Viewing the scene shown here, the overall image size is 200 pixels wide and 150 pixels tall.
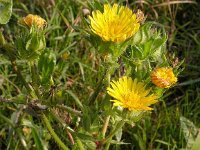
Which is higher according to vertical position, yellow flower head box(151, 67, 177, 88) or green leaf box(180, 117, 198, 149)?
yellow flower head box(151, 67, 177, 88)

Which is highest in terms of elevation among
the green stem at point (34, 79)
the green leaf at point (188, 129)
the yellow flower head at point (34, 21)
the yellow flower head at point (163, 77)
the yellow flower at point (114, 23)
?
the yellow flower at point (114, 23)

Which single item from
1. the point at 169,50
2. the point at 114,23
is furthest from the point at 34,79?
the point at 169,50

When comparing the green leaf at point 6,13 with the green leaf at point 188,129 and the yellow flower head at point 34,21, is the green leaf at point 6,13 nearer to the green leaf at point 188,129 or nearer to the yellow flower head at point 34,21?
the yellow flower head at point 34,21

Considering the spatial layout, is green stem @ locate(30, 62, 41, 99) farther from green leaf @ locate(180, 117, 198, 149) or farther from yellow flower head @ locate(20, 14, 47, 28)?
green leaf @ locate(180, 117, 198, 149)

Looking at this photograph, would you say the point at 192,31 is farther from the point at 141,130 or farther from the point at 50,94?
the point at 50,94

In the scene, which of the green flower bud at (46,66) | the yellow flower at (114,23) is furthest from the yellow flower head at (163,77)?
the green flower bud at (46,66)

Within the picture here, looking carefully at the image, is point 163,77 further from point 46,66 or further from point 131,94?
point 46,66

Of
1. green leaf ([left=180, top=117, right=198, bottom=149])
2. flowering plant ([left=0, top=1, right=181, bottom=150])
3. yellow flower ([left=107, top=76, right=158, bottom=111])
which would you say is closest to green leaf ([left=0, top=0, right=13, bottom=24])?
flowering plant ([left=0, top=1, right=181, bottom=150])
